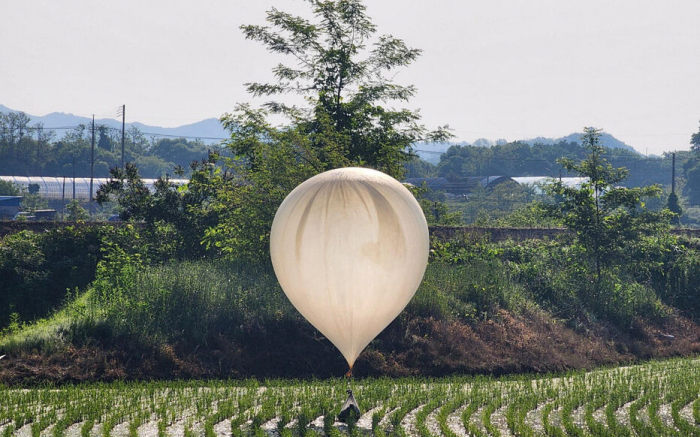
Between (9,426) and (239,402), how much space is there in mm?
3733

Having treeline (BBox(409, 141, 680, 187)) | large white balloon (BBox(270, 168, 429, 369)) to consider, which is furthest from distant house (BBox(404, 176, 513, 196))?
large white balloon (BBox(270, 168, 429, 369))

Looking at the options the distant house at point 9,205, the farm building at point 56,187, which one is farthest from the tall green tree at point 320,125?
the farm building at point 56,187

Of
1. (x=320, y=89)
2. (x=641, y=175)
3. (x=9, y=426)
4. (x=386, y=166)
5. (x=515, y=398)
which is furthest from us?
(x=641, y=175)

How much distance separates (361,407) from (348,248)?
11.6 feet

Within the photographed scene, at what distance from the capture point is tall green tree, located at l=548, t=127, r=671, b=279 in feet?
80.5

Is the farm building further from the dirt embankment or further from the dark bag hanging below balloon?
the dark bag hanging below balloon

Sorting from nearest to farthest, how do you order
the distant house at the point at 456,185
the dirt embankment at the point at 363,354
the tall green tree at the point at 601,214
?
the dirt embankment at the point at 363,354 < the tall green tree at the point at 601,214 < the distant house at the point at 456,185

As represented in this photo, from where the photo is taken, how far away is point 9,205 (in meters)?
→ 74.9

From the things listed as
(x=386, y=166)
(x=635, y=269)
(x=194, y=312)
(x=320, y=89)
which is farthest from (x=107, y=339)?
(x=635, y=269)

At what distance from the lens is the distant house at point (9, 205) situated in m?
74.2

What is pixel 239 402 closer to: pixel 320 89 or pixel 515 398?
pixel 515 398

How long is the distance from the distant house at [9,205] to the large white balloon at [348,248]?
232 ft

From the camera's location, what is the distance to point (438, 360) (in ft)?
58.5

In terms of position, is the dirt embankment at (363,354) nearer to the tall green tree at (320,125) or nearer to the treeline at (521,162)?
the tall green tree at (320,125)
